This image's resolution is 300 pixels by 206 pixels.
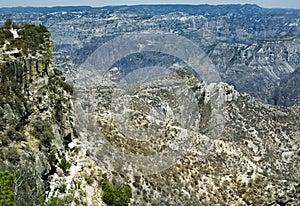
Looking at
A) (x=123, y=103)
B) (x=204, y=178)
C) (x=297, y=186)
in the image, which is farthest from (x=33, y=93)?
(x=123, y=103)

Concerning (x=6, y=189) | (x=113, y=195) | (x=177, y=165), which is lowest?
(x=177, y=165)

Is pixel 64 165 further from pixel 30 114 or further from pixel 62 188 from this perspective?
pixel 30 114

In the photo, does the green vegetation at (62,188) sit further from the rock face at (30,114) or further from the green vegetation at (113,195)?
the green vegetation at (113,195)

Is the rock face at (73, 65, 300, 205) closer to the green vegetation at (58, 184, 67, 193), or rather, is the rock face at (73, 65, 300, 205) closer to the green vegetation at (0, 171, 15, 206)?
the green vegetation at (58, 184, 67, 193)

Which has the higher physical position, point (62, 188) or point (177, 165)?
point (62, 188)

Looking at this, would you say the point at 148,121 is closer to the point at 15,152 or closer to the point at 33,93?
the point at 33,93

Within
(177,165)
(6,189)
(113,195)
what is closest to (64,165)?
(113,195)

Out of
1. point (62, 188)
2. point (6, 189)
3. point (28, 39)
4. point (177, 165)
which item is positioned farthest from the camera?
point (177, 165)

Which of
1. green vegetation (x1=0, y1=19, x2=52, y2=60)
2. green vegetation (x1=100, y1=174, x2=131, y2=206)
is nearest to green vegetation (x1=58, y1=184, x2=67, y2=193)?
green vegetation (x1=100, y1=174, x2=131, y2=206)
